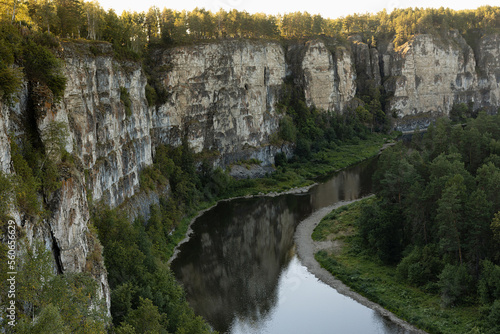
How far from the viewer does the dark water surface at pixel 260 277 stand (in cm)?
3631

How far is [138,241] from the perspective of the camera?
3900 cm

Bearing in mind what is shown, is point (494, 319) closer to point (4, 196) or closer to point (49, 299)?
point (49, 299)

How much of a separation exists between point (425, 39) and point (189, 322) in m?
94.2

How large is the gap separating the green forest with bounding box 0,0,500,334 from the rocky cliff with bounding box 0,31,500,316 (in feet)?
3.45

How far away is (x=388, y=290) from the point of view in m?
38.8

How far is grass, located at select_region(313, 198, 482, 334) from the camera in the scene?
33.4 metres

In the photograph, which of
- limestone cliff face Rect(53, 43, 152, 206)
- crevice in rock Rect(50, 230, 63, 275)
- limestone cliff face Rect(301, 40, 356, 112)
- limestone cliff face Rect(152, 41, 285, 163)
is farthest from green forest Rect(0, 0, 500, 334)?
limestone cliff face Rect(301, 40, 356, 112)

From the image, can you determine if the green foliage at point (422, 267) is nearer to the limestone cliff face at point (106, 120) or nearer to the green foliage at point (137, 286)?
the green foliage at point (137, 286)

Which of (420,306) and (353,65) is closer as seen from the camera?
(420,306)

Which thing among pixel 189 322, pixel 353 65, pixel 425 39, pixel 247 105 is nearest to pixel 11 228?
pixel 189 322

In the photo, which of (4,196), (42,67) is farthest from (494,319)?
(42,67)

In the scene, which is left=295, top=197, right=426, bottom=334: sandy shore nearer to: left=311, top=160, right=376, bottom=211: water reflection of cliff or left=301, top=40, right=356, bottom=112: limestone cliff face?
left=311, top=160, right=376, bottom=211: water reflection of cliff

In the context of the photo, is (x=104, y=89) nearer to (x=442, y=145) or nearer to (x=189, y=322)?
(x=189, y=322)

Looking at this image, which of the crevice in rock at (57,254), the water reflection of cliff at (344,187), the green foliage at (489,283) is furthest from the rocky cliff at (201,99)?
the green foliage at (489,283)
